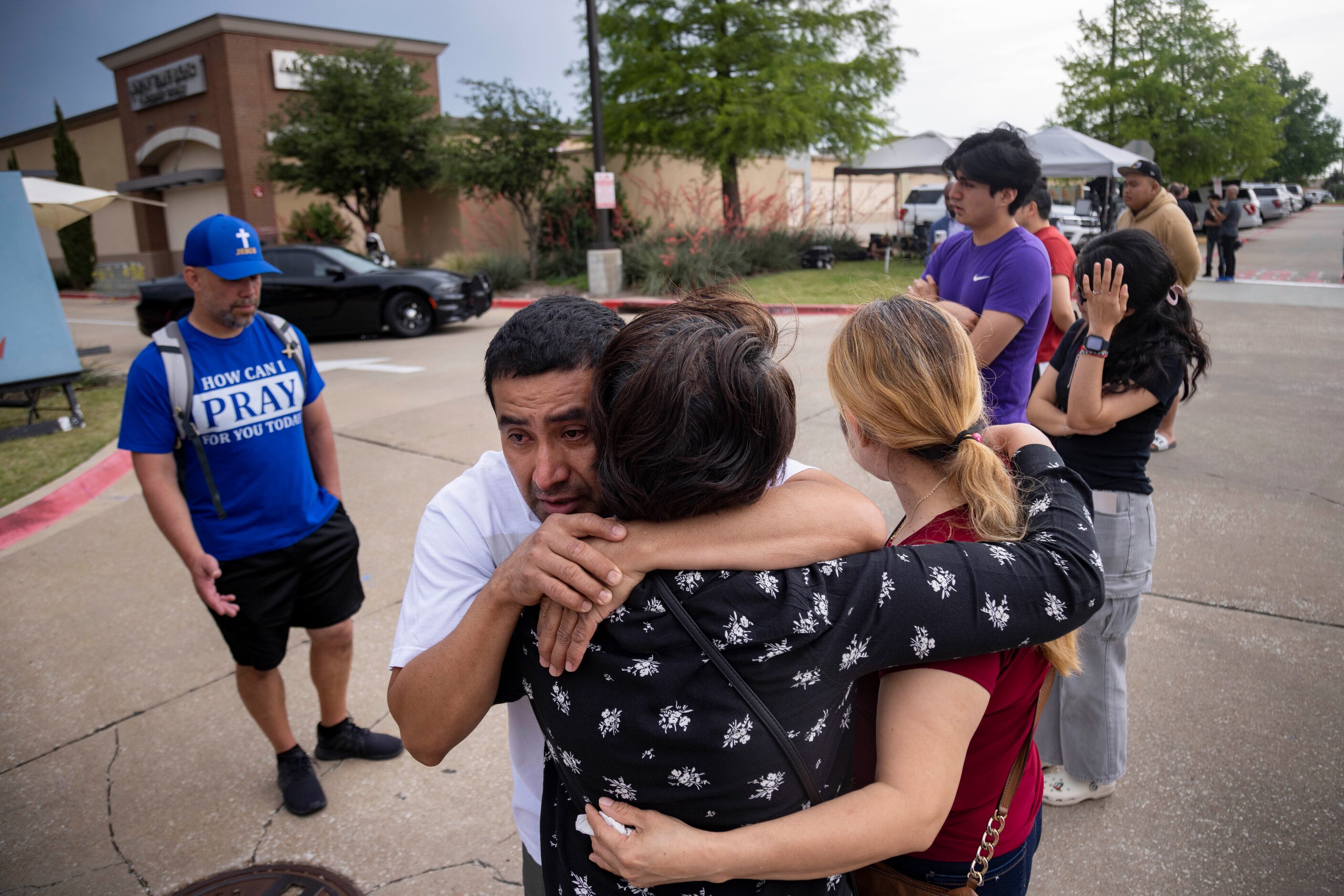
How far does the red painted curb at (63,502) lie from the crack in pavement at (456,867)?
393 cm

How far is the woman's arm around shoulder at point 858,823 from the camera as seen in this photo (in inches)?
41.4

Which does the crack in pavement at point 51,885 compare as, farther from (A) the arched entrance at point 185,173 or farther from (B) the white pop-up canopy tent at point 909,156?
(A) the arched entrance at point 185,173

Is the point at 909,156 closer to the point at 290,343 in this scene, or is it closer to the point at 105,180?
the point at 290,343

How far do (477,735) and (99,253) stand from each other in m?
39.6

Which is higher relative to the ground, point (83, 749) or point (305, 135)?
point (305, 135)

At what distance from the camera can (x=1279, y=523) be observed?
4.89 meters

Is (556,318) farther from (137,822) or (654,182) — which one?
(654,182)

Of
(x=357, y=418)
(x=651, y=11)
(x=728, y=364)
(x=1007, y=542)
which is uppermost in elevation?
(x=651, y=11)

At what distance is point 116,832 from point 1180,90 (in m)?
33.8

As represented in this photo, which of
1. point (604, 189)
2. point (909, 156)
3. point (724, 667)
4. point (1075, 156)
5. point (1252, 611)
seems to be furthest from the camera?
point (909, 156)

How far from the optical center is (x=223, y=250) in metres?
2.87

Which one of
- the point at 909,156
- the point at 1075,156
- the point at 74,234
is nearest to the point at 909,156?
the point at 909,156

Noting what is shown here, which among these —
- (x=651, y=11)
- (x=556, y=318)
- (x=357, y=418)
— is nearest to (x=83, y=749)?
(x=556, y=318)

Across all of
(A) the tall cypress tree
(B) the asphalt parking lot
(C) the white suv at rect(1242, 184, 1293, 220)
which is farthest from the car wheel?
(C) the white suv at rect(1242, 184, 1293, 220)
